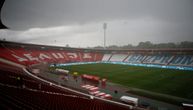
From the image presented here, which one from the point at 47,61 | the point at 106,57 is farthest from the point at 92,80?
the point at 106,57

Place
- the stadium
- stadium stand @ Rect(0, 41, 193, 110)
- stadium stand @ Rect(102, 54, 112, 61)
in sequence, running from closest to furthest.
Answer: stadium stand @ Rect(0, 41, 193, 110)
the stadium
stadium stand @ Rect(102, 54, 112, 61)

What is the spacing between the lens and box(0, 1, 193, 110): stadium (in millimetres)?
7680

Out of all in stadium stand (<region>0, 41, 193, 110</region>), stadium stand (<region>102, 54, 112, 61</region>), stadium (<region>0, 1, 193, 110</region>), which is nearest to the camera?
stadium stand (<region>0, 41, 193, 110</region>)

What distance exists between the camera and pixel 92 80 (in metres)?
20.4

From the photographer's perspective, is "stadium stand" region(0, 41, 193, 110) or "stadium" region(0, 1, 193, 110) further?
"stadium" region(0, 1, 193, 110)

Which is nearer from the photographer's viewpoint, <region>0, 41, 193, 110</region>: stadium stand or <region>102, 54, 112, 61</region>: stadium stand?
<region>0, 41, 193, 110</region>: stadium stand

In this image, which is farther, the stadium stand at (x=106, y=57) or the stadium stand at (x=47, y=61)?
the stadium stand at (x=106, y=57)

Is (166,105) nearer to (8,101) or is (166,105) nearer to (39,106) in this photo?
(39,106)

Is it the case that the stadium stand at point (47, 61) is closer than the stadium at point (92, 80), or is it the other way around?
the stadium stand at point (47, 61)

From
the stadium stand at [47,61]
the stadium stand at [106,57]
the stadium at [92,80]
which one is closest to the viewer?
the stadium stand at [47,61]

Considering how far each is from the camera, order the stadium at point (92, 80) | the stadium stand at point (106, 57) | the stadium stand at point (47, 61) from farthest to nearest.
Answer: the stadium stand at point (106, 57) < the stadium at point (92, 80) < the stadium stand at point (47, 61)

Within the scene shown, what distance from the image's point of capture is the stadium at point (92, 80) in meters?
7.68

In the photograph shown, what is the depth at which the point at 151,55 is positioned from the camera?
49.8 meters

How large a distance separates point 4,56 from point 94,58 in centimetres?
3188
